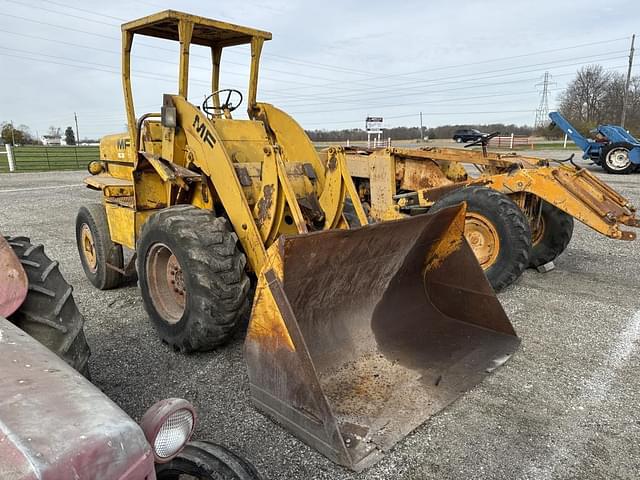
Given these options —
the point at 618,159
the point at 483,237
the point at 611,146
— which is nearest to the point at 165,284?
the point at 483,237

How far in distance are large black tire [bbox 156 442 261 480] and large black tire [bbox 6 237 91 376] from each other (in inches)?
30.9

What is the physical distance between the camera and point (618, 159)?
17.4 metres

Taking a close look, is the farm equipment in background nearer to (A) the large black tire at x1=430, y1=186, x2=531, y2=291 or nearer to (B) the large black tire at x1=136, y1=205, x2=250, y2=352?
(A) the large black tire at x1=430, y1=186, x2=531, y2=291

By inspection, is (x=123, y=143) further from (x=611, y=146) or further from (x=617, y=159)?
(x=617, y=159)

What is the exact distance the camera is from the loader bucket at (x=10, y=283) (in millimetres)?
2139

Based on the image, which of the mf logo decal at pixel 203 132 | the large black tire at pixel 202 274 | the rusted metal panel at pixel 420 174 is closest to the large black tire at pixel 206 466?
the large black tire at pixel 202 274

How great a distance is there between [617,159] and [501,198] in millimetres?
15168

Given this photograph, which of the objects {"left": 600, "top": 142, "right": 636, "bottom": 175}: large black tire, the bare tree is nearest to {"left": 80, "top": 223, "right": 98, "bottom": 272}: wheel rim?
{"left": 600, "top": 142, "right": 636, "bottom": 175}: large black tire

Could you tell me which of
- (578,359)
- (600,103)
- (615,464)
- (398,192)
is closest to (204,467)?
(615,464)

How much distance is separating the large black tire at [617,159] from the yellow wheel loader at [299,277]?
1644 centimetres

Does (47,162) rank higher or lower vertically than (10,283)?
lower

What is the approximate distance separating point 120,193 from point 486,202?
377 cm

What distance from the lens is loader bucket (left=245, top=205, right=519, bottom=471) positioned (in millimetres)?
2650

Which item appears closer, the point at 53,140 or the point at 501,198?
the point at 501,198
